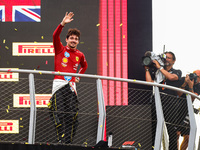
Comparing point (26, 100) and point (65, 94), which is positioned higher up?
point (65, 94)

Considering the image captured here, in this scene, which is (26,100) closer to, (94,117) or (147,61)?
(94,117)

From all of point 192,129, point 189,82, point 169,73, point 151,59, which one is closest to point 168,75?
point 169,73

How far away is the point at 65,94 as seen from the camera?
4480 mm

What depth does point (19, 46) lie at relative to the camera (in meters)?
7.03

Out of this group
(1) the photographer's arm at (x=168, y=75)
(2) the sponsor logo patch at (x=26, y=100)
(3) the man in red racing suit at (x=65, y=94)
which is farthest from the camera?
(2) the sponsor logo patch at (x=26, y=100)

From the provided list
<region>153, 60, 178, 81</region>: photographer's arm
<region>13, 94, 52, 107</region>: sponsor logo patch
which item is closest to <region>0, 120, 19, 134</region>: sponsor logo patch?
<region>13, 94, 52, 107</region>: sponsor logo patch

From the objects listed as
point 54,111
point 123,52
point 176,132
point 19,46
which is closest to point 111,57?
point 123,52

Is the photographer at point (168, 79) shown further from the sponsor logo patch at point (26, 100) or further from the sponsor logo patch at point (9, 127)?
the sponsor logo patch at point (9, 127)

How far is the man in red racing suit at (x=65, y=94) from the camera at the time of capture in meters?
4.28

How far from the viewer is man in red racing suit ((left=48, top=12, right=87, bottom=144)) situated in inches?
168

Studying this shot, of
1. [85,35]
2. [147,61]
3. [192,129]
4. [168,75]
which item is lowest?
[192,129]

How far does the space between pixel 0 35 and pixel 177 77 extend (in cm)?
297

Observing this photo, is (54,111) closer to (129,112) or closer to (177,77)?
(129,112)

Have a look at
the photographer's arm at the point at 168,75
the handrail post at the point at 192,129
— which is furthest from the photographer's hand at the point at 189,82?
the handrail post at the point at 192,129
